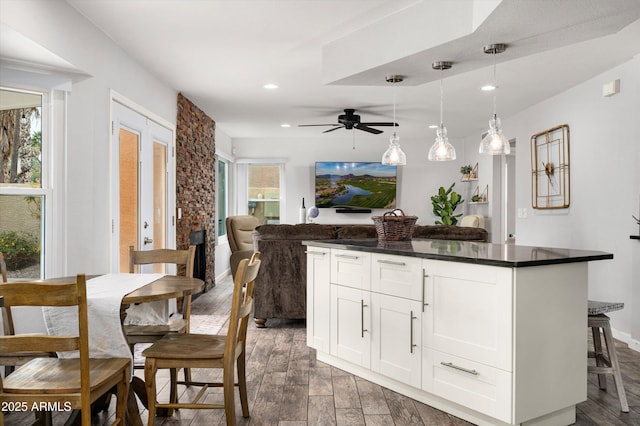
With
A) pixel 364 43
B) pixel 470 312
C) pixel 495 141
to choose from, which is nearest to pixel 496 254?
pixel 470 312

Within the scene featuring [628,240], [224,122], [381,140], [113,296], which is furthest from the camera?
[381,140]

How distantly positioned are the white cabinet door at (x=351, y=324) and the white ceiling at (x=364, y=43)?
163cm

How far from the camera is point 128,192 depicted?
174 inches

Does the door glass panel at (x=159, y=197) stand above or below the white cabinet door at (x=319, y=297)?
above

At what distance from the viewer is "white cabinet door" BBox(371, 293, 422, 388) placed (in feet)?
9.45

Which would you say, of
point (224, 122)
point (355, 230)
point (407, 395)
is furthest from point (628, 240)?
point (224, 122)

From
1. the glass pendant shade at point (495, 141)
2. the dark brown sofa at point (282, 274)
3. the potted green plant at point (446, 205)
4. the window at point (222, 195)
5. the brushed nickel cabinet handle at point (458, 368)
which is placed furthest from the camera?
the potted green plant at point (446, 205)

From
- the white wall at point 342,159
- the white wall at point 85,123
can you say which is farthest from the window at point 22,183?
the white wall at point 342,159

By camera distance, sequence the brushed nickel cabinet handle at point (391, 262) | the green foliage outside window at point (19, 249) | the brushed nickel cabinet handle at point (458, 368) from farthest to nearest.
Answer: the green foliage outside window at point (19, 249) < the brushed nickel cabinet handle at point (391, 262) < the brushed nickel cabinet handle at point (458, 368)

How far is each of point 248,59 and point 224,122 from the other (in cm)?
326

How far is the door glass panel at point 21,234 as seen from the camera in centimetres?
306

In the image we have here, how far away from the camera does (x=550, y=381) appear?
2.46 meters

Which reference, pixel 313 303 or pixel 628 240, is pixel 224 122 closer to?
pixel 313 303

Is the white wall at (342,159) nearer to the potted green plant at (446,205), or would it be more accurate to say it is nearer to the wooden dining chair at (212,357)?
the potted green plant at (446,205)
